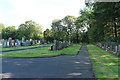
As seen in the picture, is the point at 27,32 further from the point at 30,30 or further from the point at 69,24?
the point at 69,24

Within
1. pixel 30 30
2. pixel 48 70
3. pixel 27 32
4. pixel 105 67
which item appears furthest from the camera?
pixel 30 30

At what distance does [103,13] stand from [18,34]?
64.4m

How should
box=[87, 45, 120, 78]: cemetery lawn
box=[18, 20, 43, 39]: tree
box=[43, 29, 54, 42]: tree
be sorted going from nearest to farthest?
box=[87, 45, 120, 78]: cemetery lawn, box=[43, 29, 54, 42]: tree, box=[18, 20, 43, 39]: tree

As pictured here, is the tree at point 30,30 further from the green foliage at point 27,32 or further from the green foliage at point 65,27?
the green foliage at point 65,27

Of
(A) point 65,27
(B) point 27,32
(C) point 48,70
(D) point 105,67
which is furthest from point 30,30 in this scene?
(D) point 105,67

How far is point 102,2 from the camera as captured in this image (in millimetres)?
13867

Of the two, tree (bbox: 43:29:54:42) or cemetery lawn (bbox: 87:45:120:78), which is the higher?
tree (bbox: 43:29:54:42)

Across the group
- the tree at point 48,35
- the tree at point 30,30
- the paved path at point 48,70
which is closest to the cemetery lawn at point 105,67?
the paved path at point 48,70

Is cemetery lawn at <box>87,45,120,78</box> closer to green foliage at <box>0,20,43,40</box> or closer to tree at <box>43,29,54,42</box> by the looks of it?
tree at <box>43,29,54,42</box>

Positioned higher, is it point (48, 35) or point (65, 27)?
point (65, 27)

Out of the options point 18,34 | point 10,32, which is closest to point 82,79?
point 18,34

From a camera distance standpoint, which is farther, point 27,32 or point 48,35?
point 48,35

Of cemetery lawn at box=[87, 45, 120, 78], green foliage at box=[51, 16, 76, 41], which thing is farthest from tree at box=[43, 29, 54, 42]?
cemetery lawn at box=[87, 45, 120, 78]

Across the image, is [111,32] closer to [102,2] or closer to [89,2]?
[89,2]
